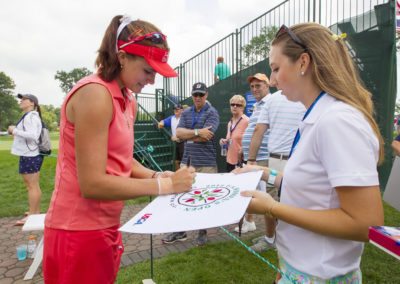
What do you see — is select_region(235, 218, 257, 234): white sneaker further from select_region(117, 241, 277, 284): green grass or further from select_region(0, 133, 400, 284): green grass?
select_region(117, 241, 277, 284): green grass

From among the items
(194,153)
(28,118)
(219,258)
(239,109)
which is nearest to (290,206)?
(219,258)

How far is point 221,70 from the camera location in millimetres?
9422

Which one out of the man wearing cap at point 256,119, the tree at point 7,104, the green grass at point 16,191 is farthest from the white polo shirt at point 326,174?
the tree at point 7,104

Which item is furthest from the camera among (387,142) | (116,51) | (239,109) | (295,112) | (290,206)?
(387,142)

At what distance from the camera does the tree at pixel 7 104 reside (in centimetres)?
7556

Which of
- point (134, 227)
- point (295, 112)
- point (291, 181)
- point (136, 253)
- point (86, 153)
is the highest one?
point (295, 112)

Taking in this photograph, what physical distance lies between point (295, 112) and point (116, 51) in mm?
2891

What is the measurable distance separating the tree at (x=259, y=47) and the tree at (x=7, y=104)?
81019 millimetres

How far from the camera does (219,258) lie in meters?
A: 4.05

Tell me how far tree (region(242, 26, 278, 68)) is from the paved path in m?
4.56

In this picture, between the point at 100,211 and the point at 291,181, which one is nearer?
the point at 291,181

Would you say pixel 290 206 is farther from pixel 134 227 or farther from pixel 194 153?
pixel 194 153

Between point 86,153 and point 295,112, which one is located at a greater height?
point 295,112

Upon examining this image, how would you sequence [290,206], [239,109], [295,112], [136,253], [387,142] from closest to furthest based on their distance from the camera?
[290,206] → [295,112] → [136,253] → [239,109] → [387,142]
